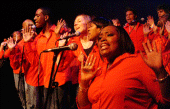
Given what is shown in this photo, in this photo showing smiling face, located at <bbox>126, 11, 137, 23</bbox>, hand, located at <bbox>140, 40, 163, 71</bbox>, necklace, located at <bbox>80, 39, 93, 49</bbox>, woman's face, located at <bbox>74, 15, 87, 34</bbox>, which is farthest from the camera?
smiling face, located at <bbox>126, 11, 137, 23</bbox>

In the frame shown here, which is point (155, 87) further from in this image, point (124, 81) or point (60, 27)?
point (60, 27)

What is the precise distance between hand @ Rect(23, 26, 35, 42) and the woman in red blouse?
2007mm

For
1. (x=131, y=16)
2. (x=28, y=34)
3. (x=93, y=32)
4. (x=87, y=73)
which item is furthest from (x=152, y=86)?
(x=131, y=16)

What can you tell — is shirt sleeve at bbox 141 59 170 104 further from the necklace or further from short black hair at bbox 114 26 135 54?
the necklace

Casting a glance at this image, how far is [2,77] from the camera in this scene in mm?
7035

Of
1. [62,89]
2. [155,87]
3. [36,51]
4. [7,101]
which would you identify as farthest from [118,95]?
[7,101]

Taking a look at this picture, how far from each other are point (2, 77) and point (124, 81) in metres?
6.83

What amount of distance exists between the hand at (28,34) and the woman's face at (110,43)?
2074 millimetres

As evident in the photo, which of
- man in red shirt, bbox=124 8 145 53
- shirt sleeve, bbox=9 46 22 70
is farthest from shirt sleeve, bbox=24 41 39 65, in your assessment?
man in red shirt, bbox=124 8 145 53

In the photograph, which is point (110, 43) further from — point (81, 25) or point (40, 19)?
point (40, 19)

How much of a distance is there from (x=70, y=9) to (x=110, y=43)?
468cm

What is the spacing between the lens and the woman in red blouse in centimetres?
133

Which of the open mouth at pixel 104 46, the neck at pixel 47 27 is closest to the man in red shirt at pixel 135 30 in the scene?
the neck at pixel 47 27

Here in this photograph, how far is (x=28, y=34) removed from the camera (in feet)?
11.1
